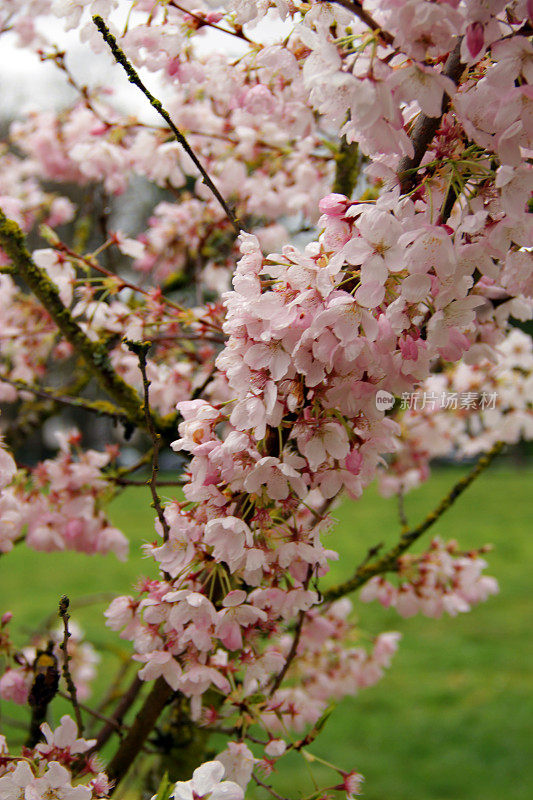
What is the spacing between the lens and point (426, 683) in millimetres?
4312

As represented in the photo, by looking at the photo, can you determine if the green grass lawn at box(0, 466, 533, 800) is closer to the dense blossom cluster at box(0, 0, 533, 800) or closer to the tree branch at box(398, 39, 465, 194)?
the dense blossom cluster at box(0, 0, 533, 800)

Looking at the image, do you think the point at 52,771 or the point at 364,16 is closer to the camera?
the point at 364,16

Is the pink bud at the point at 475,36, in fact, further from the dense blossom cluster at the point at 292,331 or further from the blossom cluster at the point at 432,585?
the blossom cluster at the point at 432,585

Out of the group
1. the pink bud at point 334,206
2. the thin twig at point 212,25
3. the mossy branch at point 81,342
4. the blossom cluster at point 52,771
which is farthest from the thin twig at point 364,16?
the blossom cluster at point 52,771

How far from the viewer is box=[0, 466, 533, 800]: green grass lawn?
3.23 meters

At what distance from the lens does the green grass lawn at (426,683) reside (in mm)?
3227

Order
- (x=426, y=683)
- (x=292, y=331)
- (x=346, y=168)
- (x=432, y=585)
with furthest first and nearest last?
(x=426, y=683)
(x=432, y=585)
(x=346, y=168)
(x=292, y=331)

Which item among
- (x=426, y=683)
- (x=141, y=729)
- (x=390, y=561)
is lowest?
(x=426, y=683)

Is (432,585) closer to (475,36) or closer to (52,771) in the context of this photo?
(52,771)

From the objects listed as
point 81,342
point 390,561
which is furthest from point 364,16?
point 390,561

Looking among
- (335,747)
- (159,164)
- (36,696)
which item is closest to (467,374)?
(159,164)

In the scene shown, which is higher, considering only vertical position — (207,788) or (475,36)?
(475,36)

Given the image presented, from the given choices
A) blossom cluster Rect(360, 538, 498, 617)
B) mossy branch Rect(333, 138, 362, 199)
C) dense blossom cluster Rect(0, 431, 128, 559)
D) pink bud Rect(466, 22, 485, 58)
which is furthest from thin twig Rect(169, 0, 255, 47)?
blossom cluster Rect(360, 538, 498, 617)

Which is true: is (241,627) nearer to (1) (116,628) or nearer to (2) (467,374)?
(1) (116,628)
